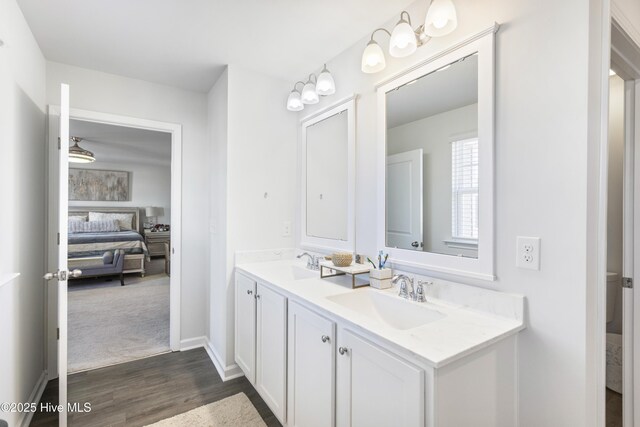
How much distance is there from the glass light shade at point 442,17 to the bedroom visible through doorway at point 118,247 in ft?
10.7

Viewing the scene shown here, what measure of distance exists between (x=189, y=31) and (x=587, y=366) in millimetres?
2649

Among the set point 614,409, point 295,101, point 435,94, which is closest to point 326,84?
point 295,101

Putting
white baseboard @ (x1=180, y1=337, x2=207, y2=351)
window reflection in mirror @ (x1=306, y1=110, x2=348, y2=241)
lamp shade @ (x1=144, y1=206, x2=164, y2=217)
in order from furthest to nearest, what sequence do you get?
1. lamp shade @ (x1=144, y1=206, x2=164, y2=217)
2. white baseboard @ (x1=180, y1=337, x2=207, y2=351)
3. window reflection in mirror @ (x1=306, y1=110, x2=348, y2=241)

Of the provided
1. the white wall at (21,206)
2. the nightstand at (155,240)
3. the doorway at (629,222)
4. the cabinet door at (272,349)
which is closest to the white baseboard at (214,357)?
the cabinet door at (272,349)

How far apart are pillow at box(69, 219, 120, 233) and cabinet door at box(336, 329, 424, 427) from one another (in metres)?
7.68

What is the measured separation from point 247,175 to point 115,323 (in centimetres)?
260

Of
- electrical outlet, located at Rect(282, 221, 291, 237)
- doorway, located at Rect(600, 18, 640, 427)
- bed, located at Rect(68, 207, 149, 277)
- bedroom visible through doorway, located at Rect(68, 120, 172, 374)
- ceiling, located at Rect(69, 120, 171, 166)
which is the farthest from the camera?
bed, located at Rect(68, 207, 149, 277)

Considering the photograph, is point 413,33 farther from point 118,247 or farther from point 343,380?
point 118,247

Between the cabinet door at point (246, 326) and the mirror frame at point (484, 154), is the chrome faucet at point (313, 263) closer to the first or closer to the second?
the cabinet door at point (246, 326)

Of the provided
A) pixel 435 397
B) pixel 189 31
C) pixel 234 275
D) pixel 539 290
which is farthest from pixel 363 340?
pixel 189 31

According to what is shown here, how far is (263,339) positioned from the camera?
77.0 inches

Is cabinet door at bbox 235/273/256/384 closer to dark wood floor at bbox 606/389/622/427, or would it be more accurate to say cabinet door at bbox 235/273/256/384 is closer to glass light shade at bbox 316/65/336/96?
glass light shade at bbox 316/65/336/96

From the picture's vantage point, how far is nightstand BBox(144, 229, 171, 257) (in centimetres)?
766

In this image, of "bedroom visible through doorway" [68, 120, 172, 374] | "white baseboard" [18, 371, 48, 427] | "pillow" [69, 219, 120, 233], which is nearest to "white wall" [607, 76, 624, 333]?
"bedroom visible through doorway" [68, 120, 172, 374]
